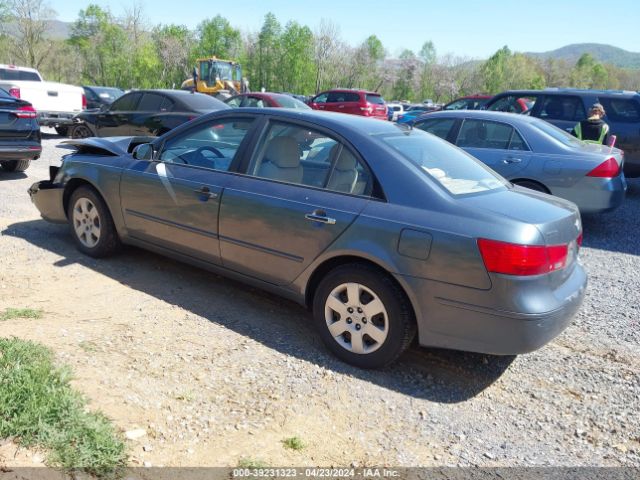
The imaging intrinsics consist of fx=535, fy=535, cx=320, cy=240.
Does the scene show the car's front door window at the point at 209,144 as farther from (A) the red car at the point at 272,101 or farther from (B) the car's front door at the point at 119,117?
(A) the red car at the point at 272,101

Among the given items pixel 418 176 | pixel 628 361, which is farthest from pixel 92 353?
pixel 628 361

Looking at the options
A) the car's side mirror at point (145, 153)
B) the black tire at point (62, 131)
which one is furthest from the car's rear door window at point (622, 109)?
the black tire at point (62, 131)

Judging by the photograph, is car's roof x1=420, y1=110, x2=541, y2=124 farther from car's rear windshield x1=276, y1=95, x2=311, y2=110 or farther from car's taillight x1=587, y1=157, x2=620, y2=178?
car's rear windshield x1=276, y1=95, x2=311, y2=110

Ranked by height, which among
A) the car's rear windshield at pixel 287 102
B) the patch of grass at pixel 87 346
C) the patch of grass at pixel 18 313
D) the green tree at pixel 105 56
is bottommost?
the patch of grass at pixel 87 346

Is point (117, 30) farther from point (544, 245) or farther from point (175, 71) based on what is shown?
point (544, 245)

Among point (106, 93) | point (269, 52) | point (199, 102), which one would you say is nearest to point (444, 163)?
point (199, 102)

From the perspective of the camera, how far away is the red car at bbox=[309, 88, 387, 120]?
21891 mm

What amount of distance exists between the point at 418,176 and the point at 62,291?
3.06 metres

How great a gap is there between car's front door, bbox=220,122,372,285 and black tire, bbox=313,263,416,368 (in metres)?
0.25

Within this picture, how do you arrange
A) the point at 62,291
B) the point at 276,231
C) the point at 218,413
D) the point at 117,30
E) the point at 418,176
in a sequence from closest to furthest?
the point at 218,413 < the point at 418,176 < the point at 276,231 < the point at 62,291 < the point at 117,30

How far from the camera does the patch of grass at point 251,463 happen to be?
253 cm

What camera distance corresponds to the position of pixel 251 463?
255 cm

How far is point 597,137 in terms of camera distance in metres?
8.38

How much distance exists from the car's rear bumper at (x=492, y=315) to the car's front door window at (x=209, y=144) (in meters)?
1.91
